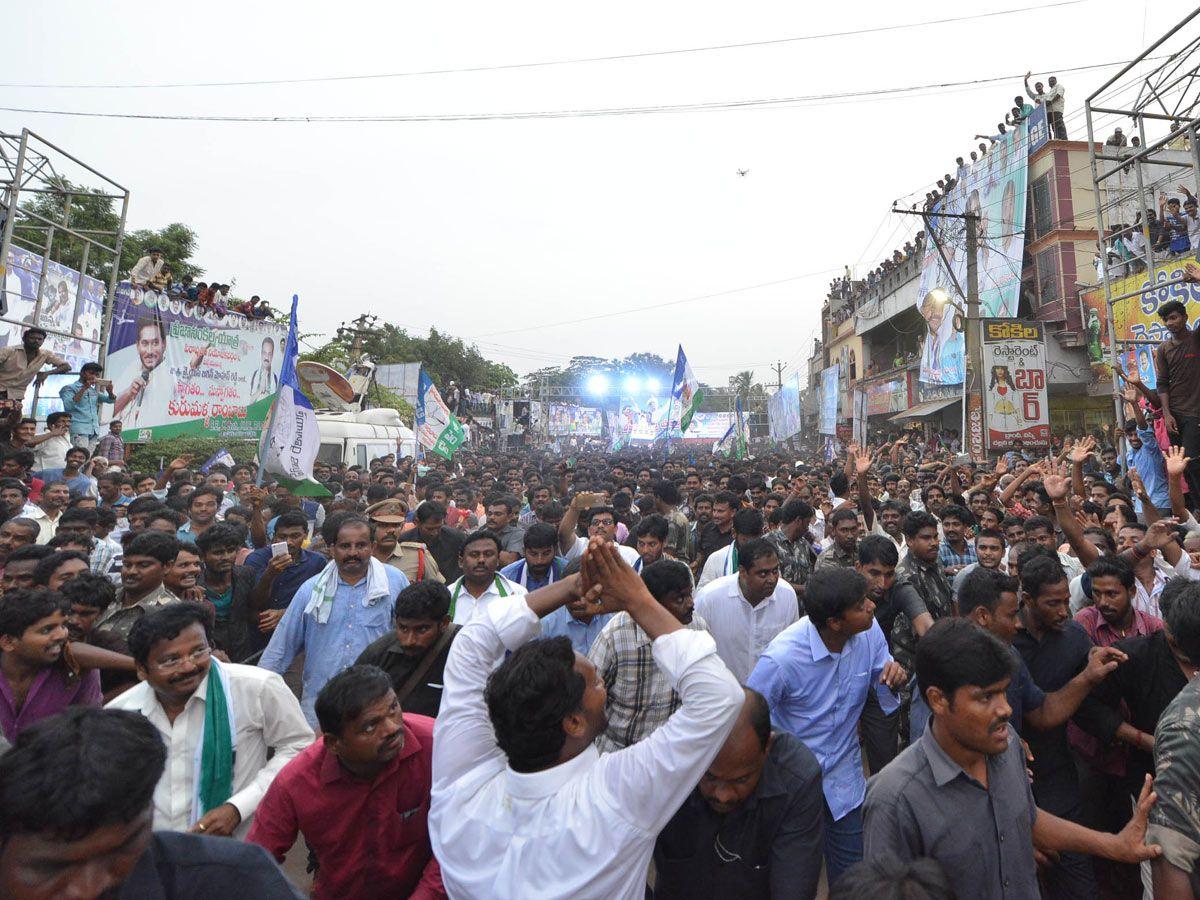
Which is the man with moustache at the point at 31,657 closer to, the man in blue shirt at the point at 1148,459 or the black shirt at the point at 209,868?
the black shirt at the point at 209,868

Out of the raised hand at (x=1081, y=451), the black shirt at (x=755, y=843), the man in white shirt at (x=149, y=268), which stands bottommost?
the black shirt at (x=755, y=843)

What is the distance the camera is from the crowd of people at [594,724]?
1527 mm

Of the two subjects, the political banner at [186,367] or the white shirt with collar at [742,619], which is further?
the political banner at [186,367]

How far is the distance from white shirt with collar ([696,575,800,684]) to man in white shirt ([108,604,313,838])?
86.6 inches

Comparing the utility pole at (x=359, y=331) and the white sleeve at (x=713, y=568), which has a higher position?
the utility pole at (x=359, y=331)

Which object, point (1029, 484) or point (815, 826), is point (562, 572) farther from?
point (1029, 484)

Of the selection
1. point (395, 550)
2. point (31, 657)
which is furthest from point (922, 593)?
point (31, 657)

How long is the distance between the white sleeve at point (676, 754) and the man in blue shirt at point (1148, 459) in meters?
8.43

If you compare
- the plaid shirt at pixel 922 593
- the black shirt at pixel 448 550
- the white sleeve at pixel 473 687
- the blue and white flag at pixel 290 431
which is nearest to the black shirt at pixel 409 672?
the white sleeve at pixel 473 687

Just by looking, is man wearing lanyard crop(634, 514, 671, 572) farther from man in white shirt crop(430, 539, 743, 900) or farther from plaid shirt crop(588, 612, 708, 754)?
man in white shirt crop(430, 539, 743, 900)

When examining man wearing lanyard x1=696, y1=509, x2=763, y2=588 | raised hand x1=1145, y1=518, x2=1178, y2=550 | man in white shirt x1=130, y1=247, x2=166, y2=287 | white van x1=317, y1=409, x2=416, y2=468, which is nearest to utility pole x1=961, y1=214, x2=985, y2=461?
raised hand x1=1145, y1=518, x2=1178, y2=550

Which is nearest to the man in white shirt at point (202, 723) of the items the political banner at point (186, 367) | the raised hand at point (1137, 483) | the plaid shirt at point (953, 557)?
the plaid shirt at point (953, 557)

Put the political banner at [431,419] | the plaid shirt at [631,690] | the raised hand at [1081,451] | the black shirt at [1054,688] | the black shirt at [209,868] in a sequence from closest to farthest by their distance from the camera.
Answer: the black shirt at [209,868]
the plaid shirt at [631,690]
the black shirt at [1054,688]
the raised hand at [1081,451]
the political banner at [431,419]

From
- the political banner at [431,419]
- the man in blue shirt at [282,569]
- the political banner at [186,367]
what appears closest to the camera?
the man in blue shirt at [282,569]
